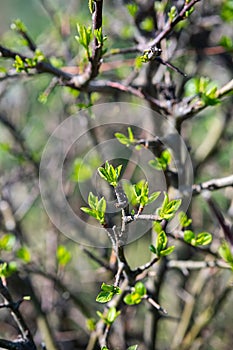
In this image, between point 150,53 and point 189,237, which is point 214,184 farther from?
point 150,53

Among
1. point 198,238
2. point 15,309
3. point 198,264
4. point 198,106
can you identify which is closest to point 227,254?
point 198,238

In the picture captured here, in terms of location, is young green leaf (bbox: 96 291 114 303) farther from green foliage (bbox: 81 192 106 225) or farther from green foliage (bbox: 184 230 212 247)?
green foliage (bbox: 184 230 212 247)

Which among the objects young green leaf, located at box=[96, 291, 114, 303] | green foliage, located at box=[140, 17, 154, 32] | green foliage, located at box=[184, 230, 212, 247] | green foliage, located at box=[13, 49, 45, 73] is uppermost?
green foliage, located at box=[13, 49, 45, 73]

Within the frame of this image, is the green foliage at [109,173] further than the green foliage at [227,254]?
No

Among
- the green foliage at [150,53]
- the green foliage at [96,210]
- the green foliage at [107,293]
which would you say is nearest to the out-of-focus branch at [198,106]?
the green foliage at [150,53]

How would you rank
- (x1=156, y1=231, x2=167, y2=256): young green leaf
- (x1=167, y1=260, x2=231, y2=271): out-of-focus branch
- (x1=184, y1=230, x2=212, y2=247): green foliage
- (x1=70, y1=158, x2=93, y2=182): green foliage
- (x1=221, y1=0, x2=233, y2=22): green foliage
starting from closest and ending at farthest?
(x1=156, y1=231, x2=167, y2=256): young green leaf, (x1=184, y1=230, x2=212, y2=247): green foliage, (x1=167, y1=260, x2=231, y2=271): out-of-focus branch, (x1=221, y1=0, x2=233, y2=22): green foliage, (x1=70, y1=158, x2=93, y2=182): green foliage

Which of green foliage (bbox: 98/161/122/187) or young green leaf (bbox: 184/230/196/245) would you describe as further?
young green leaf (bbox: 184/230/196/245)

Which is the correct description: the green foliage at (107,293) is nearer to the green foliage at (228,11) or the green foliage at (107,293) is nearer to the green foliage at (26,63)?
the green foliage at (26,63)

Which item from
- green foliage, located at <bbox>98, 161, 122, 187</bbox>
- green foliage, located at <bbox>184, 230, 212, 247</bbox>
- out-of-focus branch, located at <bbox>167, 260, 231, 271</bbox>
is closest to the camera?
green foliage, located at <bbox>98, 161, 122, 187</bbox>

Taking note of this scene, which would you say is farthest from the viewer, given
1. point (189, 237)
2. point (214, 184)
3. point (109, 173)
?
point (214, 184)

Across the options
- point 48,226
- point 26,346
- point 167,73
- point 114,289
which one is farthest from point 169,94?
point 48,226

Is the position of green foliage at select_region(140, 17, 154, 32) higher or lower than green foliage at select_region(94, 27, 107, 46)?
lower

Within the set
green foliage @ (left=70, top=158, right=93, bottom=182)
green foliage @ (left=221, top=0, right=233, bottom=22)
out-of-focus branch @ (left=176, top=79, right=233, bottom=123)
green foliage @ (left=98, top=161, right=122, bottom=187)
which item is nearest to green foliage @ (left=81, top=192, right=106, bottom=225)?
green foliage @ (left=98, top=161, right=122, bottom=187)

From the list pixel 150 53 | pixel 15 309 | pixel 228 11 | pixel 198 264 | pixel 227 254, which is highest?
pixel 150 53
